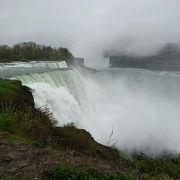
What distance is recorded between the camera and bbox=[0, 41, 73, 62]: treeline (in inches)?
4176

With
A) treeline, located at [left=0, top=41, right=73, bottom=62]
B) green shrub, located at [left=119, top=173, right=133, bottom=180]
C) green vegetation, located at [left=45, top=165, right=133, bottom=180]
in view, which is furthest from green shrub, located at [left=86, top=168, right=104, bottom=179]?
treeline, located at [left=0, top=41, right=73, bottom=62]

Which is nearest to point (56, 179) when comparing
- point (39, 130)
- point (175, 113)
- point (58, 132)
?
point (39, 130)

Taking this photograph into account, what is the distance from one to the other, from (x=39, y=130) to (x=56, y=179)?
628cm

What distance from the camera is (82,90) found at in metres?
47.7

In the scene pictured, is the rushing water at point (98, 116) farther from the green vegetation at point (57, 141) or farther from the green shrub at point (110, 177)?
the green shrub at point (110, 177)

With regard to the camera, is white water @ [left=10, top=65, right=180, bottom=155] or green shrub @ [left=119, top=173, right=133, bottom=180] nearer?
green shrub @ [left=119, top=173, right=133, bottom=180]

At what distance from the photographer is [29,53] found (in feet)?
387

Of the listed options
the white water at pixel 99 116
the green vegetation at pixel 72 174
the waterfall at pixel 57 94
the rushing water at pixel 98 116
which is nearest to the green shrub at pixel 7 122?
the green vegetation at pixel 72 174

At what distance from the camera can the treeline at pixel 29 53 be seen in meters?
106

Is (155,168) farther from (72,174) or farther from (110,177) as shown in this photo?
(72,174)

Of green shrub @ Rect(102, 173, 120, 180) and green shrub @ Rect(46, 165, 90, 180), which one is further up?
green shrub @ Rect(46, 165, 90, 180)

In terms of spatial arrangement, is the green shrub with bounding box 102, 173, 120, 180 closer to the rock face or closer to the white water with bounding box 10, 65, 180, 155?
the rock face

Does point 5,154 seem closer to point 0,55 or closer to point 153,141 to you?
point 153,141

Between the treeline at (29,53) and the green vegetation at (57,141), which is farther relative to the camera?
the treeline at (29,53)
